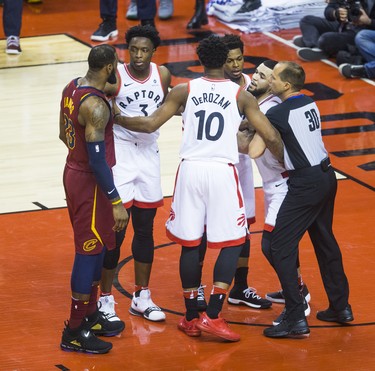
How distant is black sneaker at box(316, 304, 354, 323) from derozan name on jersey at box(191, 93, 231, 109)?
146 cm

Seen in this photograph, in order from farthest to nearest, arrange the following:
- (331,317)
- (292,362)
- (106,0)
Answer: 1. (106,0)
2. (331,317)
3. (292,362)

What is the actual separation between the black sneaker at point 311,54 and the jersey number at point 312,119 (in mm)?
6897

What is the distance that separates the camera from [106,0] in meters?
13.8

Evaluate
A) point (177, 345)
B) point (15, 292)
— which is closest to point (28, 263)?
point (15, 292)

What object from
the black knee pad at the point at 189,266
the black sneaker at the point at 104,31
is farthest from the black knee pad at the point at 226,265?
A: the black sneaker at the point at 104,31

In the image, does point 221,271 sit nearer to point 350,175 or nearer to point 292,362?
point 292,362

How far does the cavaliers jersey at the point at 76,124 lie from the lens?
6.17m

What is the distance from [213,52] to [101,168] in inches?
36.4

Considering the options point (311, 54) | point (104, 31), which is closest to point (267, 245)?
point (311, 54)

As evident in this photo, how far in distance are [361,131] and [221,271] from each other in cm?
476

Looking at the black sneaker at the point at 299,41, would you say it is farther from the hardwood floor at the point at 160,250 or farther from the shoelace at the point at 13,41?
the shoelace at the point at 13,41

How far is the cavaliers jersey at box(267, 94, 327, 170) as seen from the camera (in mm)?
6465

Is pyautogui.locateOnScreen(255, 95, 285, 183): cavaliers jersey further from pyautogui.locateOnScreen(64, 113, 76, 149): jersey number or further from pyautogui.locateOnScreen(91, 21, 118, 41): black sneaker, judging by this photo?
pyautogui.locateOnScreen(91, 21, 118, 41): black sneaker

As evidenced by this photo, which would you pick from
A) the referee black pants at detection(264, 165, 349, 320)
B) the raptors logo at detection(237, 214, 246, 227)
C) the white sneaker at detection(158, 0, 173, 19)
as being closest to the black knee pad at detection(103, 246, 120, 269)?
the raptors logo at detection(237, 214, 246, 227)
